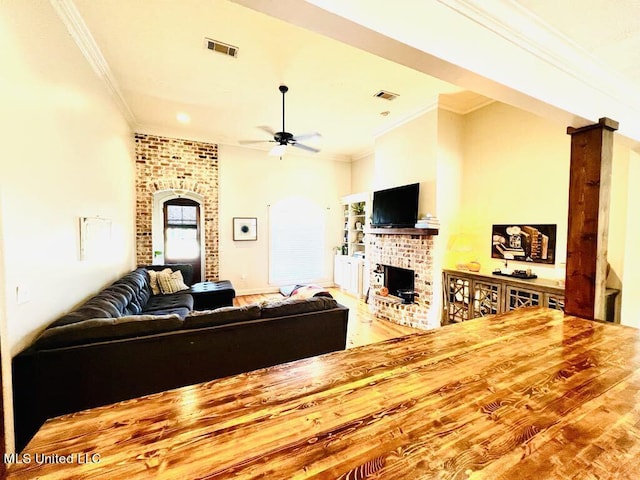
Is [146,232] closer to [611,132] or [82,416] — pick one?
[82,416]

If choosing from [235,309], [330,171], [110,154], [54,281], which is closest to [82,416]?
[235,309]

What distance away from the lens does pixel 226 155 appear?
586cm

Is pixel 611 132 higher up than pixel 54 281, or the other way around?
pixel 611 132

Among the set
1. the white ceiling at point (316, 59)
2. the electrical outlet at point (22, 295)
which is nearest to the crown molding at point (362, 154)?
the white ceiling at point (316, 59)

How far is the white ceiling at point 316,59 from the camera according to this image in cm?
141

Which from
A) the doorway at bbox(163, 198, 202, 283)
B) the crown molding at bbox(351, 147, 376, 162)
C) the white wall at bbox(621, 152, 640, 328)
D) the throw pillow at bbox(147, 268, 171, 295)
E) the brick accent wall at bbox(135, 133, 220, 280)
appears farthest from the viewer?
the crown molding at bbox(351, 147, 376, 162)

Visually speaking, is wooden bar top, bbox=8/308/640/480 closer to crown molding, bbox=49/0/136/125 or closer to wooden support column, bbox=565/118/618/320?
wooden support column, bbox=565/118/618/320

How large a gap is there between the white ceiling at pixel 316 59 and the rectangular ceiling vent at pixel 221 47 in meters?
0.07

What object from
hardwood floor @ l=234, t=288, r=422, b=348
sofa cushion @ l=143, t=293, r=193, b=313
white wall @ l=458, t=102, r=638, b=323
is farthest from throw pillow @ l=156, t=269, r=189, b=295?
white wall @ l=458, t=102, r=638, b=323

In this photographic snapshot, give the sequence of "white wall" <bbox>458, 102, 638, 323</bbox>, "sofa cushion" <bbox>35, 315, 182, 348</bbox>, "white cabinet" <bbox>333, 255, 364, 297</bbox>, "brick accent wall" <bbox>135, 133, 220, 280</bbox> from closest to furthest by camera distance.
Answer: "sofa cushion" <bbox>35, 315, 182, 348</bbox>, "white wall" <bbox>458, 102, 638, 323</bbox>, "brick accent wall" <bbox>135, 133, 220, 280</bbox>, "white cabinet" <bbox>333, 255, 364, 297</bbox>

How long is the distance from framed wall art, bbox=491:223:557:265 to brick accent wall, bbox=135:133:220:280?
526cm

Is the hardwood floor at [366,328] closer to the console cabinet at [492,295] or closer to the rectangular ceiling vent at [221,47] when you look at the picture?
the console cabinet at [492,295]

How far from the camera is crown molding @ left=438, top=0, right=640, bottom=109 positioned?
1.56 meters

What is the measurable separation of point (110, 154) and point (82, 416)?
3765 mm
